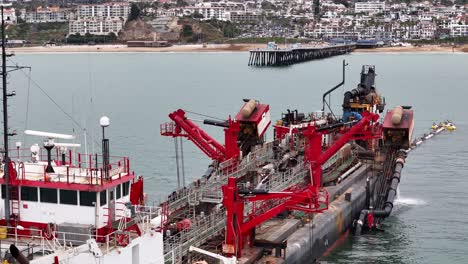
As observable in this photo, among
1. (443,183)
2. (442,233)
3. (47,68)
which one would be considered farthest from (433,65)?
(442,233)

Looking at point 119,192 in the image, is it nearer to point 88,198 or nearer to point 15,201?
point 88,198

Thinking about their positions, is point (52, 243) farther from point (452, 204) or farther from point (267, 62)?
point (267, 62)

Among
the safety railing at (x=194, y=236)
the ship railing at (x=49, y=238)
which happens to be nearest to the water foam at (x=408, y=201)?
the safety railing at (x=194, y=236)

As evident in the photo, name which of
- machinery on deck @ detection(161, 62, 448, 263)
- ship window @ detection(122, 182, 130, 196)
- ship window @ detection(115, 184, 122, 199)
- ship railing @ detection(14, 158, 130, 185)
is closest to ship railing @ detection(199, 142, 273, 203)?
machinery on deck @ detection(161, 62, 448, 263)

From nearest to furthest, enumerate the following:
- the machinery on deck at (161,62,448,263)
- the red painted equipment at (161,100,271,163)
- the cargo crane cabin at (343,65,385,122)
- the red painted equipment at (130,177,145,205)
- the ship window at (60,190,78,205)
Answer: the ship window at (60,190,78,205)
the red painted equipment at (130,177,145,205)
the machinery on deck at (161,62,448,263)
the red painted equipment at (161,100,271,163)
the cargo crane cabin at (343,65,385,122)

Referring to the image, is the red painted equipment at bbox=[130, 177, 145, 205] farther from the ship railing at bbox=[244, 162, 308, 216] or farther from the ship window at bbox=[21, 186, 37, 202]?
the ship railing at bbox=[244, 162, 308, 216]

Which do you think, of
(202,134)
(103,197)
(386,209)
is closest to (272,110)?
(386,209)

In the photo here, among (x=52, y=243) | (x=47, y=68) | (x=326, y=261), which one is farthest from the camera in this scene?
(x=47, y=68)
